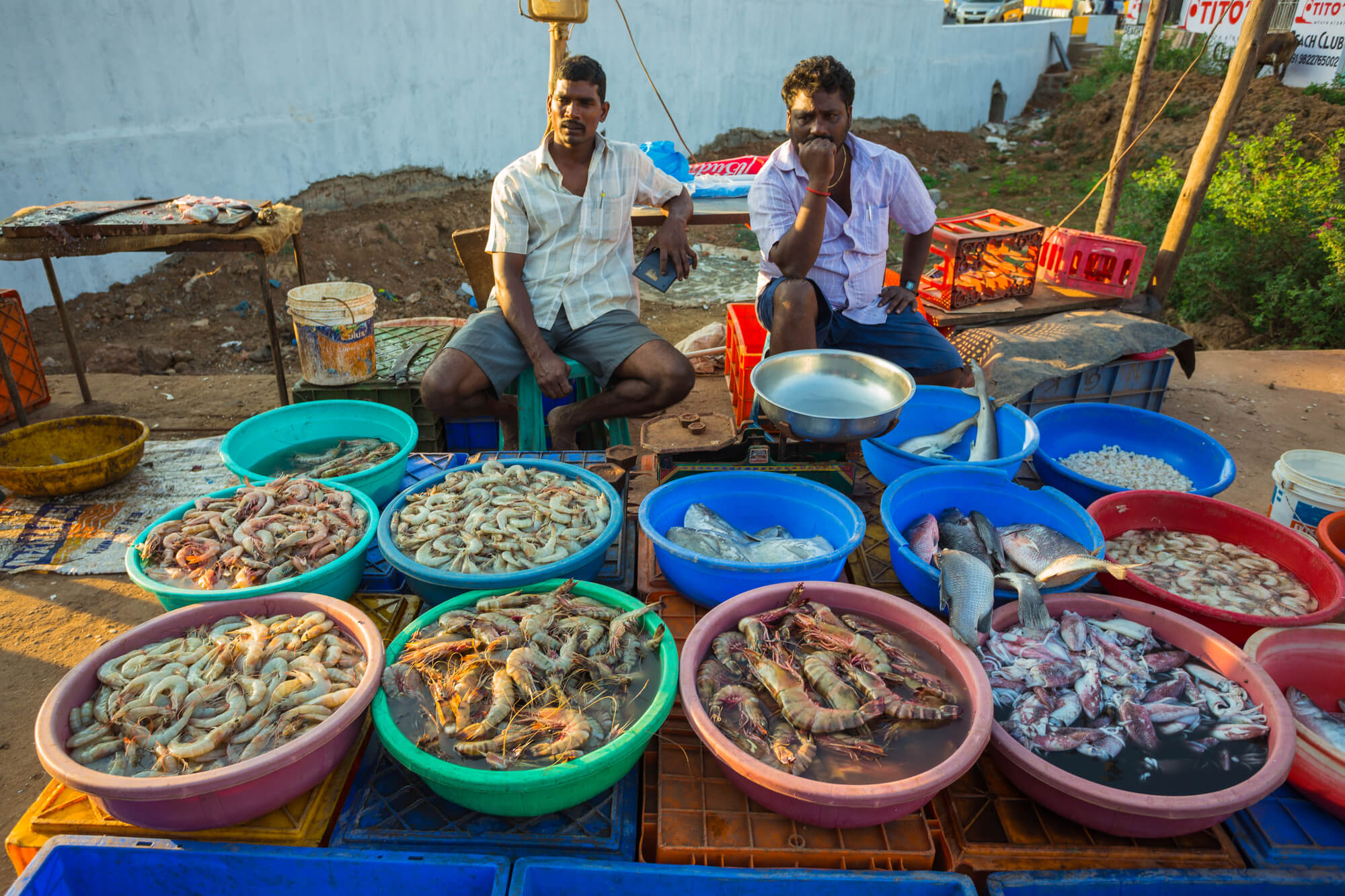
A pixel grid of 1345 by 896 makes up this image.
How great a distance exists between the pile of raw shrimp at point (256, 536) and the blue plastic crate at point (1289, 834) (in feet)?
8.80

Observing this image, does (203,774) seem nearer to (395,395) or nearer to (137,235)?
(395,395)

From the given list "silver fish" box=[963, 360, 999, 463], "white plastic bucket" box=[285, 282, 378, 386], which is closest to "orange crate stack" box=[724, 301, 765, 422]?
"silver fish" box=[963, 360, 999, 463]

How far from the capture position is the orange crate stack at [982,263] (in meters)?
5.30

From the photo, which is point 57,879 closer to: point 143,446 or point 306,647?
point 306,647

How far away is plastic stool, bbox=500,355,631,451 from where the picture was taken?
4.02 m

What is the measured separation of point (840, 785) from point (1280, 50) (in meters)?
15.2

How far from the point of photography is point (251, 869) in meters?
1.83

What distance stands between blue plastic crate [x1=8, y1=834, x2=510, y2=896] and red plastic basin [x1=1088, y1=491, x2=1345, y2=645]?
84.1 inches

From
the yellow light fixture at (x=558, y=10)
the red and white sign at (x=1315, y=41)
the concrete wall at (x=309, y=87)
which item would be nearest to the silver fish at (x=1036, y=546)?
the yellow light fixture at (x=558, y=10)

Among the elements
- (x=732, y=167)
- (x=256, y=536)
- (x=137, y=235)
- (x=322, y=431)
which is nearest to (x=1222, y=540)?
(x=256, y=536)

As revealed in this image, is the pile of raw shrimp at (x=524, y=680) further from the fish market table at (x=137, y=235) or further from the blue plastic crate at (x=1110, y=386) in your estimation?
the blue plastic crate at (x=1110, y=386)

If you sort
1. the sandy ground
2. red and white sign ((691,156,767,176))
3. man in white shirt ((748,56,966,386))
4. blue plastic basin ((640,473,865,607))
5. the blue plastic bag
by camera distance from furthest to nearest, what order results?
red and white sign ((691,156,767,176)) → the blue plastic bag → man in white shirt ((748,56,966,386)) → the sandy ground → blue plastic basin ((640,473,865,607))

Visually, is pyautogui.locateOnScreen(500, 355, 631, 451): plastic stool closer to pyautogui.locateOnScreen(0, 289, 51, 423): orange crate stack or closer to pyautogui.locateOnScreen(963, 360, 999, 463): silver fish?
pyautogui.locateOnScreen(963, 360, 999, 463): silver fish

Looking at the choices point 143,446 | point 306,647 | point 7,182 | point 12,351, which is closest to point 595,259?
point 306,647
